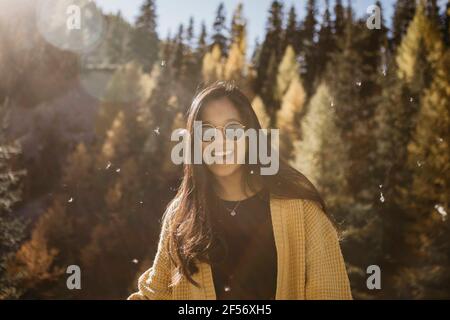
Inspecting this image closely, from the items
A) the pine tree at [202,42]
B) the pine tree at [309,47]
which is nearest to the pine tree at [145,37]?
the pine tree at [202,42]

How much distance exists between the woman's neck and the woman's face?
34mm

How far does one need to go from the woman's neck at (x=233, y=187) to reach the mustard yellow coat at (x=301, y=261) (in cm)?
25

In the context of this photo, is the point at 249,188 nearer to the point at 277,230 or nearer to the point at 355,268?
the point at 277,230

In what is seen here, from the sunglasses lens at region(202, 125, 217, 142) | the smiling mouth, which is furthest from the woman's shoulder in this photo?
the sunglasses lens at region(202, 125, 217, 142)

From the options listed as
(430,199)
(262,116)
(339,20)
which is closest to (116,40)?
(339,20)

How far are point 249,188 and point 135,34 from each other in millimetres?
64913

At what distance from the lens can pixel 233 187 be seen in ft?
7.64

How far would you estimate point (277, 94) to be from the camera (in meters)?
43.2

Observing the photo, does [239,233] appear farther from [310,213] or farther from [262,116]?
[262,116]

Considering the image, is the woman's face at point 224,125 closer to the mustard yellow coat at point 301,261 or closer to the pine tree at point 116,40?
the mustard yellow coat at point 301,261

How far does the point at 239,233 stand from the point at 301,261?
0.37 meters

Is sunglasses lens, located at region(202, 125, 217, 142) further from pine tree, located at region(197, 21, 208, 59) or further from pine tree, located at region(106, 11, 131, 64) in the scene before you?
pine tree, located at region(106, 11, 131, 64)

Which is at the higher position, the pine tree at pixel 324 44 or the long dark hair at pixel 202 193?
the pine tree at pixel 324 44

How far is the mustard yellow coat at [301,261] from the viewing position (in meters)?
1.88
